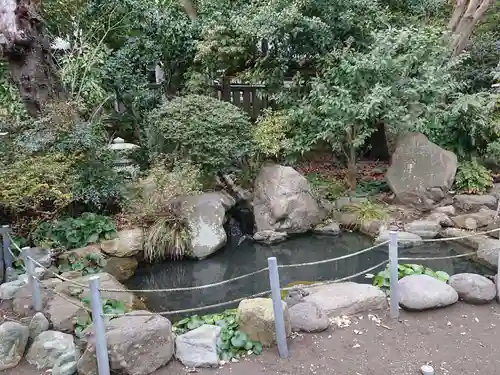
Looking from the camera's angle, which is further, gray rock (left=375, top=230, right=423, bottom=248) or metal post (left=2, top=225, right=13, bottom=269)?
gray rock (left=375, top=230, right=423, bottom=248)

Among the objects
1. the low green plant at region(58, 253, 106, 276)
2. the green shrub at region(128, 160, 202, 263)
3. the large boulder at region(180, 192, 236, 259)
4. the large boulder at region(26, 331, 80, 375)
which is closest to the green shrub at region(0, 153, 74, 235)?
the low green plant at region(58, 253, 106, 276)

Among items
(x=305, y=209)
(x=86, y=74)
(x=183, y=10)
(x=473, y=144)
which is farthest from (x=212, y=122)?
(x=473, y=144)

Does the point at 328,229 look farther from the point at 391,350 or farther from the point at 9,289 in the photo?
the point at 9,289

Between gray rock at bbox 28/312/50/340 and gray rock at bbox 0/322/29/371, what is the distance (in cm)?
10

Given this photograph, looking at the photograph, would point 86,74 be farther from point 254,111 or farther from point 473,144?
point 473,144

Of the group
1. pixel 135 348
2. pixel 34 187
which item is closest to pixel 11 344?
pixel 135 348

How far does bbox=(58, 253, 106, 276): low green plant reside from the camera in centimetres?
527

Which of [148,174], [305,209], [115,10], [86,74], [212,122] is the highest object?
[115,10]

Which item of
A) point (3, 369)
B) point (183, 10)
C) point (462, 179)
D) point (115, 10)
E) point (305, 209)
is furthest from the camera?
point (183, 10)

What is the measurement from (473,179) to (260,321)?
582 centimetres

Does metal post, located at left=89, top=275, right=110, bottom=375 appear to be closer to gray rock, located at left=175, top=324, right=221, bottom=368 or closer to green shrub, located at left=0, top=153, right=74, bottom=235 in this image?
gray rock, located at left=175, top=324, right=221, bottom=368

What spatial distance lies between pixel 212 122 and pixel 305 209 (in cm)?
209

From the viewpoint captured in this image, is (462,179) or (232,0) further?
(232,0)

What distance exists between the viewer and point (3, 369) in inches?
130
